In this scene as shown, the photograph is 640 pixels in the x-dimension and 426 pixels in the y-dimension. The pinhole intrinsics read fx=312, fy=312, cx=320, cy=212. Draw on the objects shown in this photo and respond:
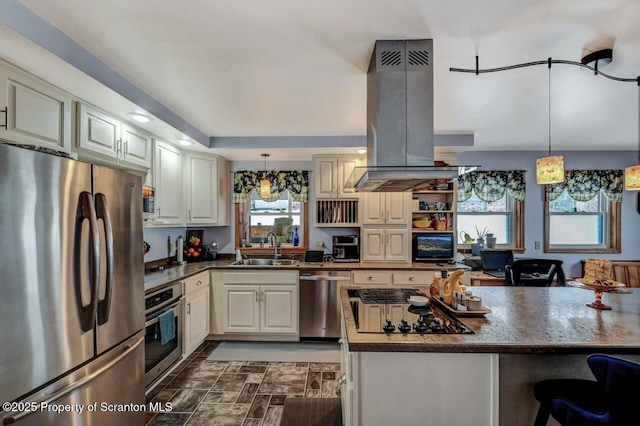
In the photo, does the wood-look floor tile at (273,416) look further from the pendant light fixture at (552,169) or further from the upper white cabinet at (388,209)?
the pendant light fixture at (552,169)

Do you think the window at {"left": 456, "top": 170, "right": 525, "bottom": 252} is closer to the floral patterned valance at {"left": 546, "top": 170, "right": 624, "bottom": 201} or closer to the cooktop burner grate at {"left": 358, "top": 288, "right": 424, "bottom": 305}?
the floral patterned valance at {"left": 546, "top": 170, "right": 624, "bottom": 201}

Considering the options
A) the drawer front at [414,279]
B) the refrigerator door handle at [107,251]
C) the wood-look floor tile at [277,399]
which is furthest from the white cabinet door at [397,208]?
the refrigerator door handle at [107,251]

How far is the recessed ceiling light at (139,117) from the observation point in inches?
96.4

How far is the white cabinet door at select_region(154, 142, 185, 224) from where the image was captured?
312 cm

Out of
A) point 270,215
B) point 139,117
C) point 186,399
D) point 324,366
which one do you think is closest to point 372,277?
point 324,366

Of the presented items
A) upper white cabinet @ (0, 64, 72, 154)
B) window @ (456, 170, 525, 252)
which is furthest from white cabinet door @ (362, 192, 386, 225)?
upper white cabinet @ (0, 64, 72, 154)

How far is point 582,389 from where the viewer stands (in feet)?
4.42

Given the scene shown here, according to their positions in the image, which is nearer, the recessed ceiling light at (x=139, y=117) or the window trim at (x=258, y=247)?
the recessed ceiling light at (x=139, y=117)

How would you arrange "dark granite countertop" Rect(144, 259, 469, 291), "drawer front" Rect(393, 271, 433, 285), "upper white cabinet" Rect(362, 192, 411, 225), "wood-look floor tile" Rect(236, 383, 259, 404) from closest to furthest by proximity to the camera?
"wood-look floor tile" Rect(236, 383, 259, 404), "dark granite countertop" Rect(144, 259, 469, 291), "drawer front" Rect(393, 271, 433, 285), "upper white cabinet" Rect(362, 192, 411, 225)

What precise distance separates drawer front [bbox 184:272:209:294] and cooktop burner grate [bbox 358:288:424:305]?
176 cm

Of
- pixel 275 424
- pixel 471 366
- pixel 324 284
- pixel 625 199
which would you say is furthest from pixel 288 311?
pixel 625 199

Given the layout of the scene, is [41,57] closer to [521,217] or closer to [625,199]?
[521,217]

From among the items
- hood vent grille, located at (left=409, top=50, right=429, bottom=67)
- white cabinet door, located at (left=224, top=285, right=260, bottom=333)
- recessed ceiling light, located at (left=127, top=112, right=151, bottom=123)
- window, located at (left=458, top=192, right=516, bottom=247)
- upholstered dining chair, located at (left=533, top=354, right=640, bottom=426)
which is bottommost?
white cabinet door, located at (left=224, top=285, right=260, bottom=333)

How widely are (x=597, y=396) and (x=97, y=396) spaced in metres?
2.32
